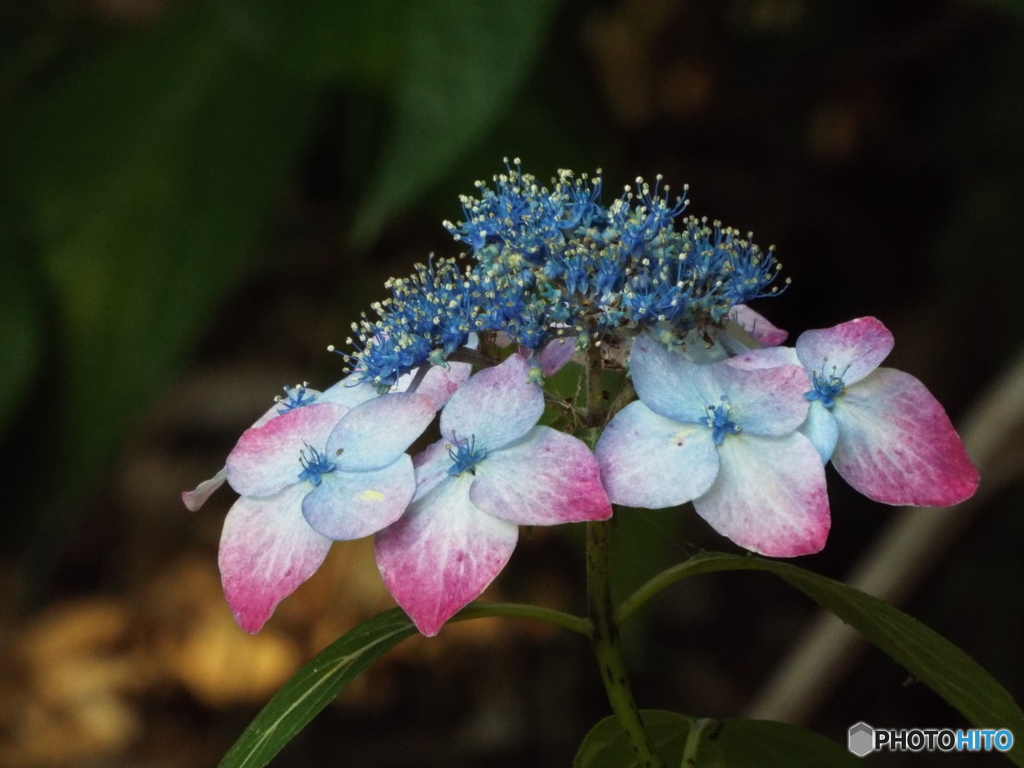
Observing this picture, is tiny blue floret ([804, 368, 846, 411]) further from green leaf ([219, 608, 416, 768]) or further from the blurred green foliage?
the blurred green foliage

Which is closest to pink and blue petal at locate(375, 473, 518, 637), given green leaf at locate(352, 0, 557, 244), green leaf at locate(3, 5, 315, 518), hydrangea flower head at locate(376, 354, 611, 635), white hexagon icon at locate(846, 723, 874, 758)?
hydrangea flower head at locate(376, 354, 611, 635)

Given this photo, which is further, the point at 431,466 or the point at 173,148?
the point at 173,148

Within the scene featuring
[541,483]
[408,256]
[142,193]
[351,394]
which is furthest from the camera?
[408,256]

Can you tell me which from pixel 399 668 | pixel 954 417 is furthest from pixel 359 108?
pixel 954 417

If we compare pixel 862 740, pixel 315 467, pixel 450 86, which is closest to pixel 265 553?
pixel 315 467

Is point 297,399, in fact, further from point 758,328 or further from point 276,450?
point 758,328

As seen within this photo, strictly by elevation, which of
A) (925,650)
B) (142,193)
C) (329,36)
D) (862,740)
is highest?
(329,36)

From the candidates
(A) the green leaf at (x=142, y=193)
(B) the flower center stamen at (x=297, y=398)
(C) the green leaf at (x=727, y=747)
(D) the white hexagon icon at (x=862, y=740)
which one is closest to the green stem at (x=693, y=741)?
(C) the green leaf at (x=727, y=747)
